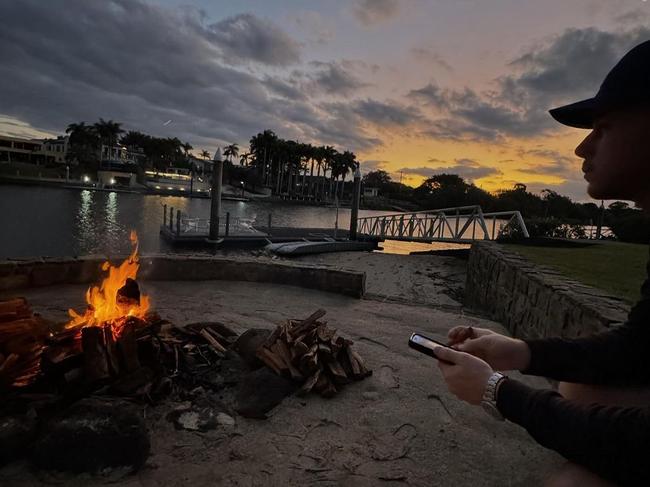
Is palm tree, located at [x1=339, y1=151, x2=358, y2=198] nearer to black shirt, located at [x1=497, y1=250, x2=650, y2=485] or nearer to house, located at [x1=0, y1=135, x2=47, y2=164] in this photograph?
house, located at [x1=0, y1=135, x2=47, y2=164]

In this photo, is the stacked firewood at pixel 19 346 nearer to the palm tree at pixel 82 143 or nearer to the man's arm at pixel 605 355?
the man's arm at pixel 605 355

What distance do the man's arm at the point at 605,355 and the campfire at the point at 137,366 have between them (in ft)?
Result: 6.72

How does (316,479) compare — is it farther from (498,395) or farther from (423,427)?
(498,395)

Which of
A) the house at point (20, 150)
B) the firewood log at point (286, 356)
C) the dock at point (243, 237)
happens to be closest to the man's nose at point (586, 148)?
the firewood log at point (286, 356)

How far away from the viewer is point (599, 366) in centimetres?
156

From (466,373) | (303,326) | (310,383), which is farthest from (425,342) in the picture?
(303,326)

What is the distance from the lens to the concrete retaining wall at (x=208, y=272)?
6.08 meters

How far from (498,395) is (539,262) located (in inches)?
253

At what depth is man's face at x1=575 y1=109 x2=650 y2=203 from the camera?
48.5 inches

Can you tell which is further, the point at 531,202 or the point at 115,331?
the point at 531,202

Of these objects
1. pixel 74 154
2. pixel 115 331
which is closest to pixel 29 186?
pixel 74 154

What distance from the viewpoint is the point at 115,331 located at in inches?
125

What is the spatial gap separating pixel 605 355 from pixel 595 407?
0.53 metres

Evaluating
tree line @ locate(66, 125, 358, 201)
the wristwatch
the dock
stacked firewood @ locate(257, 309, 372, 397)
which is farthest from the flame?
tree line @ locate(66, 125, 358, 201)
